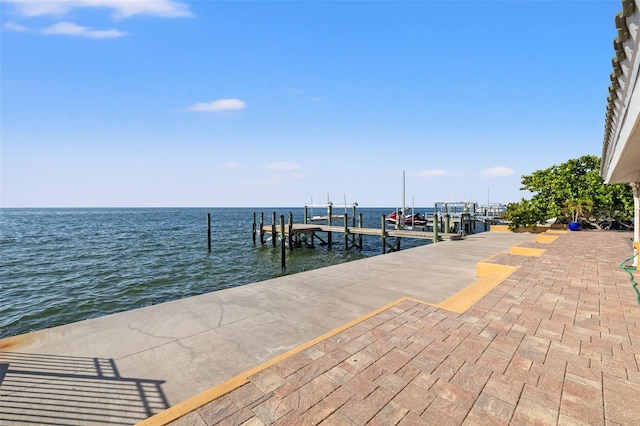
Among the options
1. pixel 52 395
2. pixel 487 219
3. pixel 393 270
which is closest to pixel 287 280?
pixel 393 270

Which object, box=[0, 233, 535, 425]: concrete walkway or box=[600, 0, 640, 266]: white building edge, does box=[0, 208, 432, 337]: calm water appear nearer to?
box=[0, 233, 535, 425]: concrete walkway

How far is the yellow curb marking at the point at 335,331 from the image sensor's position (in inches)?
98.7

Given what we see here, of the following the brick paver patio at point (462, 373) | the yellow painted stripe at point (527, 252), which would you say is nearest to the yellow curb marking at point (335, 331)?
the brick paver patio at point (462, 373)

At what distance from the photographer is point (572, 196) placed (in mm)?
19375

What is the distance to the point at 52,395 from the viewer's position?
124 inches

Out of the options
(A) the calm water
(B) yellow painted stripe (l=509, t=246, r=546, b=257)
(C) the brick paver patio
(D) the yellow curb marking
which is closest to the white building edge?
(C) the brick paver patio

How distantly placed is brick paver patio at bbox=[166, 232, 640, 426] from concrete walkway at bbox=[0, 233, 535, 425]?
0.82 metres

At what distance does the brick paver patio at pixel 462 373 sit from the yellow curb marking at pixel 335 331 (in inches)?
2.9

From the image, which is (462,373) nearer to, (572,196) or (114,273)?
(114,273)

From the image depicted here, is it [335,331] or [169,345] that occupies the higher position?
[335,331]

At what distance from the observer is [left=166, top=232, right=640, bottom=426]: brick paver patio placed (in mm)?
2398

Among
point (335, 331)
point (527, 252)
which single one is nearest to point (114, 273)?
A: point (335, 331)

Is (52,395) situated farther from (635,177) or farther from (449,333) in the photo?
(635,177)

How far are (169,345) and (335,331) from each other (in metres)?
2.28
